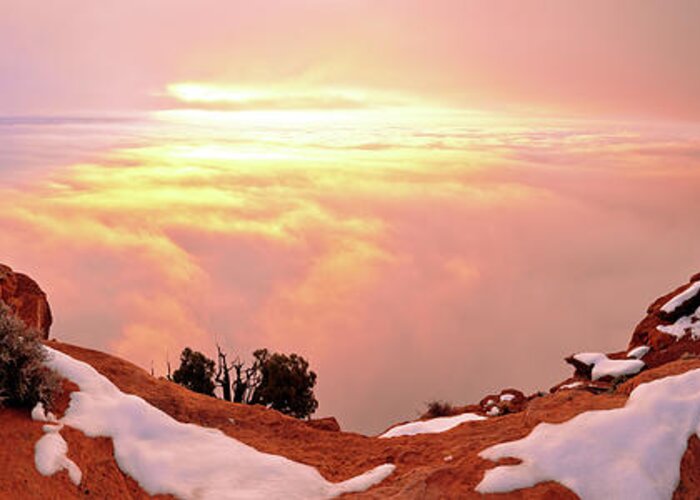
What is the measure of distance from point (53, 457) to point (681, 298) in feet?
79.8

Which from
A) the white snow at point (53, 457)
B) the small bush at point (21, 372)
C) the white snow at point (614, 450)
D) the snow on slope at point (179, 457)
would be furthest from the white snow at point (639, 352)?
the white snow at point (53, 457)

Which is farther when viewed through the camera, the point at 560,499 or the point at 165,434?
the point at 165,434

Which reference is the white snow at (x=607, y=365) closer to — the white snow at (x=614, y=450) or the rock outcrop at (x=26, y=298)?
the white snow at (x=614, y=450)

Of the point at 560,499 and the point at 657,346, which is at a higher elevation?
the point at 560,499

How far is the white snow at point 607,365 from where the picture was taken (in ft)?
75.3

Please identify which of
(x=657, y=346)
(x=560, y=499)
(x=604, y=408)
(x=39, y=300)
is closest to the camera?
(x=560, y=499)

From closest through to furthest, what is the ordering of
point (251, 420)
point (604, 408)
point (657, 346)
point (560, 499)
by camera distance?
point (560, 499), point (604, 408), point (251, 420), point (657, 346)

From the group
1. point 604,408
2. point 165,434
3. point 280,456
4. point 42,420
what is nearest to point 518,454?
point 604,408

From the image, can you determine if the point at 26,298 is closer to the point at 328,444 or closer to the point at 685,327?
the point at 328,444

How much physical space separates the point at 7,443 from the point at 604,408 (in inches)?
372

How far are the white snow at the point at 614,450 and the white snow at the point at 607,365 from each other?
11118 millimetres

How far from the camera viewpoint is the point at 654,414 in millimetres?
11672

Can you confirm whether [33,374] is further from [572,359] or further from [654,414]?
[572,359]

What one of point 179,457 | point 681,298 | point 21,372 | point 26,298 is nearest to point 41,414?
point 21,372
